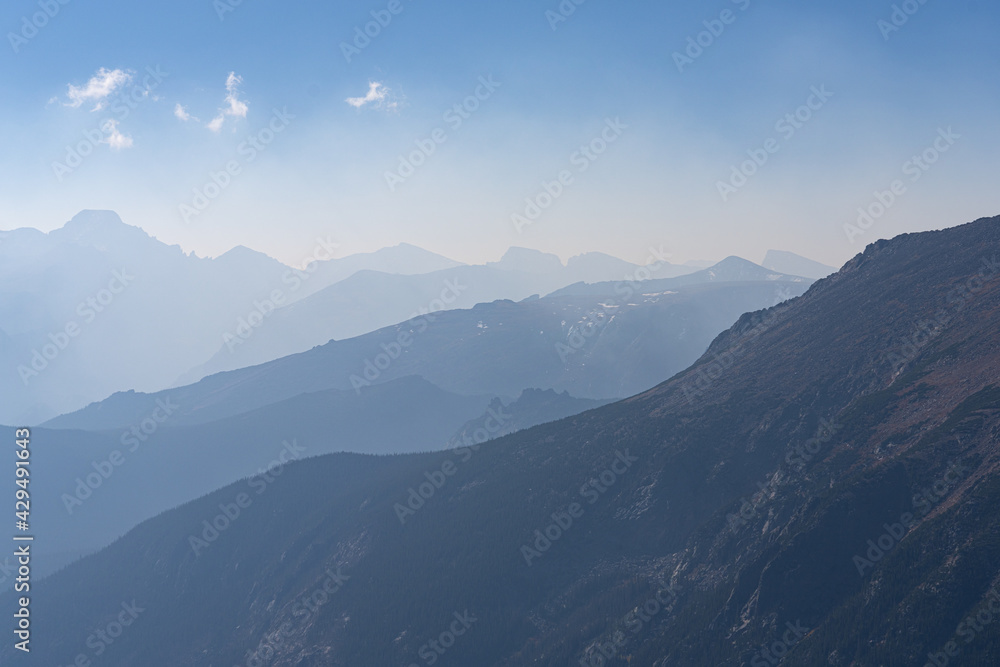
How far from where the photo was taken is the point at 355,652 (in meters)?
179

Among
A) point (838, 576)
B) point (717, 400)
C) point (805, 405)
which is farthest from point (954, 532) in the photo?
point (717, 400)

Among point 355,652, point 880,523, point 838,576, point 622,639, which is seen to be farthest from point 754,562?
point 355,652

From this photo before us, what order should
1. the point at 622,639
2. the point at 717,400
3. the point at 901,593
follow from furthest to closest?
1. the point at 717,400
2. the point at 622,639
3. the point at 901,593

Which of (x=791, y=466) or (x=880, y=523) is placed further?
(x=791, y=466)

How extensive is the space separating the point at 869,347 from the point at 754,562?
268 ft

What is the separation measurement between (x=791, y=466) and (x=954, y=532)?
43562 mm

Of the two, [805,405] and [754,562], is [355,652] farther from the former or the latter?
[805,405]

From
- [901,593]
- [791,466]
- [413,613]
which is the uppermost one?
[413,613]

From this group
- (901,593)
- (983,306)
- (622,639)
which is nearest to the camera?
(901,593)

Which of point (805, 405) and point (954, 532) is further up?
point (805, 405)

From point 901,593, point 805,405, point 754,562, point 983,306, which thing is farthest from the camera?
point 805,405

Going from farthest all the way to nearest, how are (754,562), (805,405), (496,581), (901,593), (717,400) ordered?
(717,400), (496,581), (805,405), (754,562), (901,593)

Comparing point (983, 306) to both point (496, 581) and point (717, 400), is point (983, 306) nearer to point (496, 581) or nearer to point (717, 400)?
point (717, 400)

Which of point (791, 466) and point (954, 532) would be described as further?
point (791, 466)
